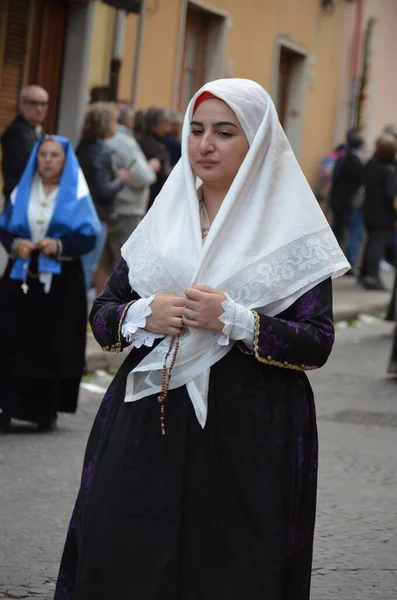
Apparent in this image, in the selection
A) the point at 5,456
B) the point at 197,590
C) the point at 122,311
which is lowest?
the point at 5,456

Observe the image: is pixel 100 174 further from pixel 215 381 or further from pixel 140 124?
pixel 215 381

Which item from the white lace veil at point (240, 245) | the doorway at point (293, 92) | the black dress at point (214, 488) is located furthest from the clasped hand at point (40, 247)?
the doorway at point (293, 92)

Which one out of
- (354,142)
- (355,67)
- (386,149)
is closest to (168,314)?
(386,149)

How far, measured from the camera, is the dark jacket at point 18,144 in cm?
1238

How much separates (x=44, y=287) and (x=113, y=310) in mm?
4752

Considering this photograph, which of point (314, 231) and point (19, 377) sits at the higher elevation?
point (314, 231)

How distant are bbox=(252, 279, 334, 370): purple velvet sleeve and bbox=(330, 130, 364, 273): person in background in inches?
633

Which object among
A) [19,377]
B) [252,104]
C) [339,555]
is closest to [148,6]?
[19,377]

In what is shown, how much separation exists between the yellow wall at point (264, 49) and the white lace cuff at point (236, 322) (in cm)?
1326

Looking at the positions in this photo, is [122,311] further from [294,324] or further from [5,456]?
[5,456]

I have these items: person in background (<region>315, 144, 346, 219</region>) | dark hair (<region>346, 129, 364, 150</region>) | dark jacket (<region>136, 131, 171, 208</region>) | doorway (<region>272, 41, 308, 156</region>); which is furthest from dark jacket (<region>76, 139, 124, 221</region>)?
doorway (<region>272, 41, 308, 156</region>)

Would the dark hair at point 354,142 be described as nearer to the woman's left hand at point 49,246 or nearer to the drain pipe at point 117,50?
the drain pipe at point 117,50

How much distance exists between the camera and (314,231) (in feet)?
13.8

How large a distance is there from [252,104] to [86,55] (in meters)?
12.2
